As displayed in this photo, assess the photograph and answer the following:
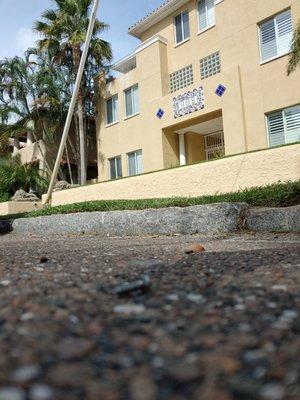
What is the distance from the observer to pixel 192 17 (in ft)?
60.8

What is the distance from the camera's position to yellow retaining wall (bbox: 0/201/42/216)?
66.0 ft

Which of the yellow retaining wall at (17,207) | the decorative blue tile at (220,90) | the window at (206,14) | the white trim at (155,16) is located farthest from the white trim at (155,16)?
the yellow retaining wall at (17,207)

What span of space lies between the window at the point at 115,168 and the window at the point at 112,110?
2.30 meters

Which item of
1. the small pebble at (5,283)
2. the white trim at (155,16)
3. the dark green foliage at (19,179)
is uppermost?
the white trim at (155,16)

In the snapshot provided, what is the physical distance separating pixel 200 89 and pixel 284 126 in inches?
173

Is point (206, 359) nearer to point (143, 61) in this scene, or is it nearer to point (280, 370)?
point (280, 370)

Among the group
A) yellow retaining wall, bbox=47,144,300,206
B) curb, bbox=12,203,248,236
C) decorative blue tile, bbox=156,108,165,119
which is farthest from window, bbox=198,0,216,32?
curb, bbox=12,203,248,236

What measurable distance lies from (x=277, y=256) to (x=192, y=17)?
17.4 meters

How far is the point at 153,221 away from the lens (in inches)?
391

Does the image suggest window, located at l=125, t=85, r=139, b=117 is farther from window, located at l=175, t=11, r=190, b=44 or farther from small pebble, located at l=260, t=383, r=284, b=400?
small pebble, located at l=260, t=383, r=284, b=400

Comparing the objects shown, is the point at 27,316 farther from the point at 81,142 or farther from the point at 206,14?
the point at 81,142

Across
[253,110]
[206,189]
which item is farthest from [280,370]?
[253,110]

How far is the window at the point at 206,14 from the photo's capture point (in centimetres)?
1773

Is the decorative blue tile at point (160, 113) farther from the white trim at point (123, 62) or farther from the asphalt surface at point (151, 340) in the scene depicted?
the asphalt surface at point (151, 340)
